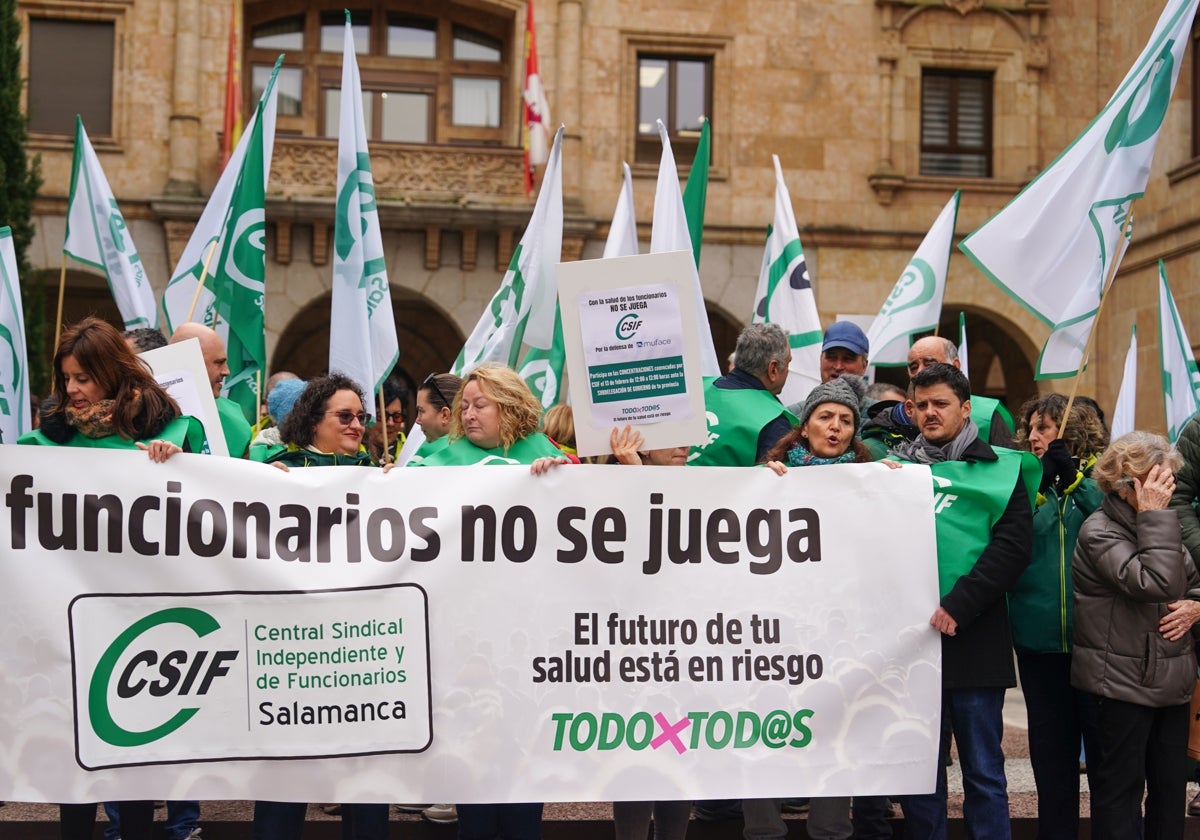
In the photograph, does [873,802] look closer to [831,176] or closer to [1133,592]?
[1133,592]

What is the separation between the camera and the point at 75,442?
4871mm

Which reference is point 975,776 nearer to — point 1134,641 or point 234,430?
point 1134,641

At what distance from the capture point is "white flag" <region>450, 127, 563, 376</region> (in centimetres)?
804

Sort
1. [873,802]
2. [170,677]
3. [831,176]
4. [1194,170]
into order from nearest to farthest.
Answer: [170,677], [873,802], [1194,170], [831,176]

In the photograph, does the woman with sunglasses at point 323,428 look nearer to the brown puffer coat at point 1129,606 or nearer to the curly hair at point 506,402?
the curly hair at point 506,402

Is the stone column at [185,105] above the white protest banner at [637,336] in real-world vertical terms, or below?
above

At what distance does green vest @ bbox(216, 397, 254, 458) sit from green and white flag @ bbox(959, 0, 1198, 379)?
330cm

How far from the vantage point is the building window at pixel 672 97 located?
725 inches

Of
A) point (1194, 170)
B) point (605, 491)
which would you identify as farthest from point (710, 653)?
point (1194, 170)

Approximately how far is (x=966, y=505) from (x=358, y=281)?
3.64m

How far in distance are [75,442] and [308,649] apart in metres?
1.14

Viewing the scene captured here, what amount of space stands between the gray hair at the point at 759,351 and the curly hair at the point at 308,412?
168 cm

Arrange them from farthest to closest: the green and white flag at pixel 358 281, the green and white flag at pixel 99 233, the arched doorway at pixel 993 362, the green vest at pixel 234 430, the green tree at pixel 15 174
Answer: the arched doorway at pixel 993 362 < the green tree at pixel 15 174 < the green and white flag at pixel 99 233 < the green and white flag at pixel 358 281 < the green vest at pixel 234 430

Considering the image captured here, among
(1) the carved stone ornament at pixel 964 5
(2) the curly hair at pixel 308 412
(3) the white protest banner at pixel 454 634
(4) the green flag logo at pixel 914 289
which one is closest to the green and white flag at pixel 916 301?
(4) the green flag logo at pixel 914 289
